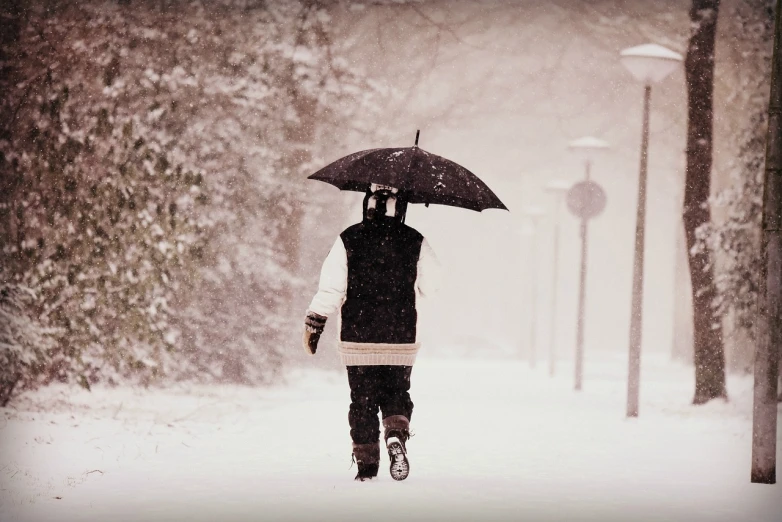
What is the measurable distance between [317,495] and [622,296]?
34.3 m

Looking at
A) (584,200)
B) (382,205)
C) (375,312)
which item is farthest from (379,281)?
(584,200)

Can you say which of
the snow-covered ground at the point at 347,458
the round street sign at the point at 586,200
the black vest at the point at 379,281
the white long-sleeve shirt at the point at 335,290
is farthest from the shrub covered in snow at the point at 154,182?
the black vest at the point at 379,281

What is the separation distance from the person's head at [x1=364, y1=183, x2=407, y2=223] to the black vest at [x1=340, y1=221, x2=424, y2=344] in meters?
0.04

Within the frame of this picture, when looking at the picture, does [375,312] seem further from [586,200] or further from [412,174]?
[586,200]

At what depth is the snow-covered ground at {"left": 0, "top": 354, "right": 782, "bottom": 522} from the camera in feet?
23.5

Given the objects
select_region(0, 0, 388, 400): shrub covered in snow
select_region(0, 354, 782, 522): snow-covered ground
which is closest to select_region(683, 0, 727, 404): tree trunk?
select_region(0, 354, 782, 522): snow-covered ground

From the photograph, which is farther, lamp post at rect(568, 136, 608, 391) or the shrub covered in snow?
lamp post at rect(568, 136, 608, 391)

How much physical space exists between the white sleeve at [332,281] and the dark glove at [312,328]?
42 mm

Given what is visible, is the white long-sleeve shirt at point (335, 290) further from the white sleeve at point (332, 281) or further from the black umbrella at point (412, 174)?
the black umbrella at point (412, 174)

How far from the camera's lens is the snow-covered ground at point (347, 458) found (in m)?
7.16

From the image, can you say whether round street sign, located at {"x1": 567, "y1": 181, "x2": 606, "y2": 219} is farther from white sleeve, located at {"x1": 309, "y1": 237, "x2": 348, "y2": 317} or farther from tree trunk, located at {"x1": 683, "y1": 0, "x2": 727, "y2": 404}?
white sleeve, located at {"x1": 309, "y1": 237, "x2": 348, "y2": 317}

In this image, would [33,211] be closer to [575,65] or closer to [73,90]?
[73,90]

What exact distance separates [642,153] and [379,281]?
694cm

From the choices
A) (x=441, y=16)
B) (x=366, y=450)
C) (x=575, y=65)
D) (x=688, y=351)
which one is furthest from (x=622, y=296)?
(x=366, y=450)
